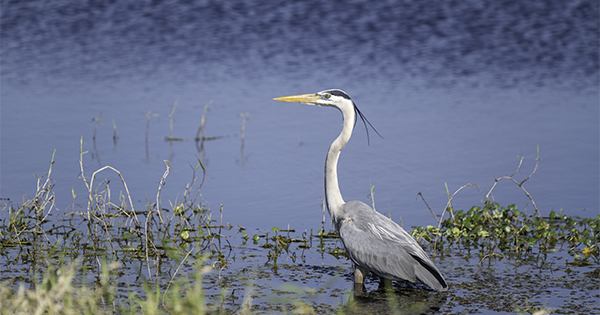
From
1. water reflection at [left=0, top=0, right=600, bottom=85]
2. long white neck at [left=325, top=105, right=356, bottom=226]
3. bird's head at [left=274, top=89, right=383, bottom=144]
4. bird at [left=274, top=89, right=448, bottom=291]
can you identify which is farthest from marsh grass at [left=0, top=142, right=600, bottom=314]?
water reflection at [left=0, top=0, right=600, bottom=85]

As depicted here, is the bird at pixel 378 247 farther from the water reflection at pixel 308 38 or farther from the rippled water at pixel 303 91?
the water reflection at pixel 308 38

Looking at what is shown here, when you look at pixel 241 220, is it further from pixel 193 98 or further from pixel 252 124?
pixel 193 98

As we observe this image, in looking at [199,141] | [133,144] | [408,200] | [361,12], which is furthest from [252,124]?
[361,12]

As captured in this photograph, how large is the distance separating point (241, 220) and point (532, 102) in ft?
26.6

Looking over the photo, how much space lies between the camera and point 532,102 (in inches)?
512

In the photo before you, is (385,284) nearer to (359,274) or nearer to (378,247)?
(359,274)

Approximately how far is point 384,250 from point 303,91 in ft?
23.8

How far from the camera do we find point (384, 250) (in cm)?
571

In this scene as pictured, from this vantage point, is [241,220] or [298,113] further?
→ [298,113]

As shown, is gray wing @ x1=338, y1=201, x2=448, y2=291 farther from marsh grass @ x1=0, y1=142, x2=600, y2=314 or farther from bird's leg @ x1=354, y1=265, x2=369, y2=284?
marsh grass @ x1=0, y1=142, x2=600, y2=314

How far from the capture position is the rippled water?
838 cm

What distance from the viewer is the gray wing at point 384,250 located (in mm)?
5516

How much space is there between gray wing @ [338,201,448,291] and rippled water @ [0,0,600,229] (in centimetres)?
130

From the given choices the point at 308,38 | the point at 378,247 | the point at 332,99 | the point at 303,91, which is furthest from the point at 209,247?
the point at 308,38
